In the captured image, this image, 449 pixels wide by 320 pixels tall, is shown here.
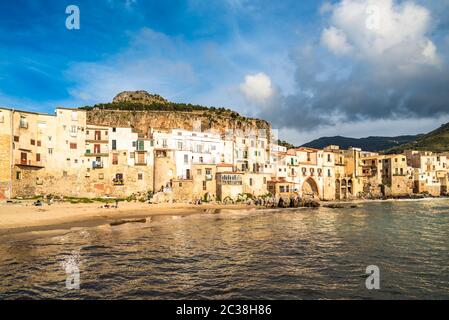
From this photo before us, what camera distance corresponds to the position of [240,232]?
3331cm

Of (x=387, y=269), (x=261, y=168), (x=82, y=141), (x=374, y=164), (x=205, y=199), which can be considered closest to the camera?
(x=387, y=269)

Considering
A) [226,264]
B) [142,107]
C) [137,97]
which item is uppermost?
[137,97]

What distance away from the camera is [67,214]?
41250 mm

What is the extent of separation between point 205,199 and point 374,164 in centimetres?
7945

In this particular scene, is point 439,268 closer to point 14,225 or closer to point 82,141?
point 14,225

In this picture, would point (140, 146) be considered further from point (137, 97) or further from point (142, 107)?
point (137, 97)

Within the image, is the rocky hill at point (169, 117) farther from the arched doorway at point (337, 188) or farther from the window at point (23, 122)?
the window at point (23, 122)

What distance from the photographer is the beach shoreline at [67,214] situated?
3234cm

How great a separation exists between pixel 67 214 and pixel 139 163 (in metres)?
24.4

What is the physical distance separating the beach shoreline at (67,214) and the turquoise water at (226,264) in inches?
162

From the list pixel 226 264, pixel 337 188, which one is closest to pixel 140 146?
pixel 226 264

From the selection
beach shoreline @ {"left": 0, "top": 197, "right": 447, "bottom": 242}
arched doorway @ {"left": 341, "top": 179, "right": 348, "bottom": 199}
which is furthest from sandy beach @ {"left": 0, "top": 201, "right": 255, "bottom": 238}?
arched doorway @ {"left": 341, "top": 179, "right": 348, "bottom": 199}

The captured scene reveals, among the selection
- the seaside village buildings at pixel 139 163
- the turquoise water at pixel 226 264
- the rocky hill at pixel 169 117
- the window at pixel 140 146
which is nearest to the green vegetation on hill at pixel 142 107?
the rocky hill at pixel 169 117
